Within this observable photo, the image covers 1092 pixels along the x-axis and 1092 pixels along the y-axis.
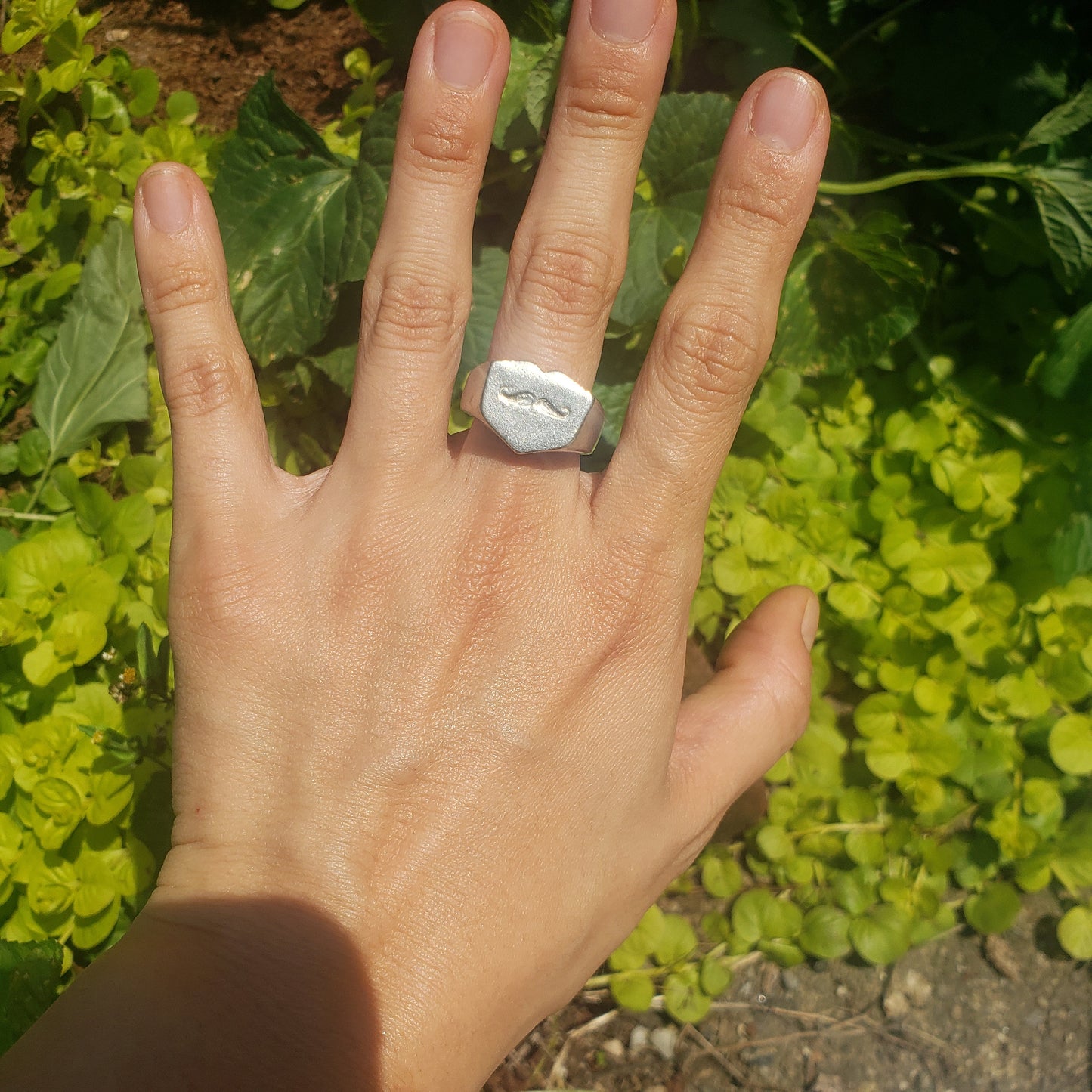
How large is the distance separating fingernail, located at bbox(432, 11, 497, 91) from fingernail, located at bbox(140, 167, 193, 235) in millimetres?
463

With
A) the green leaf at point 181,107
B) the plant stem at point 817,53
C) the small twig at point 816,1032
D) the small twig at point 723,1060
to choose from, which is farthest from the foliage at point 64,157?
the small twig at point 816,1032

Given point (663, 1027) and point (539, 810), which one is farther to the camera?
point (663, 1027)

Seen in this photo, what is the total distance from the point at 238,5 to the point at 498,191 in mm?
894

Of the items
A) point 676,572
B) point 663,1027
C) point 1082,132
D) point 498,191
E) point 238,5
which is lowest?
point 663,1027

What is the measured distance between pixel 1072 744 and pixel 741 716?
1065 mm

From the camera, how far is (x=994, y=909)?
2.28 m

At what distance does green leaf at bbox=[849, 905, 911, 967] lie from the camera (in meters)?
2.22

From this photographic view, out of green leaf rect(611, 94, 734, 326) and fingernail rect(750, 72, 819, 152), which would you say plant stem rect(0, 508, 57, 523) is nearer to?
green leaf rect(611, 94, 734, 326)

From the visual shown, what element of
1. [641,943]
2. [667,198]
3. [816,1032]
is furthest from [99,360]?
[816,1032]

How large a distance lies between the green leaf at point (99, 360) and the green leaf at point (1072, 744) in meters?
2.37

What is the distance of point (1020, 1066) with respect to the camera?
231 cm

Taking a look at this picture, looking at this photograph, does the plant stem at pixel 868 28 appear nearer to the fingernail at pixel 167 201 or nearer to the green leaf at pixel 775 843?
the fingernail at pixel 167 201

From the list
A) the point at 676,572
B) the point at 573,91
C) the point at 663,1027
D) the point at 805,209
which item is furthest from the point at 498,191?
the point at 663,1027

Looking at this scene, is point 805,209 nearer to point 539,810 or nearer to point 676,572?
point 676,572
